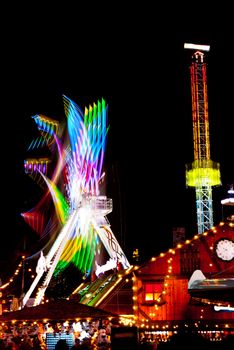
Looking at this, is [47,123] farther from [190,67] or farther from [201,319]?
[201,319]

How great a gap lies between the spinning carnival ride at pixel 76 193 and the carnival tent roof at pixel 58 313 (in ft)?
59.7

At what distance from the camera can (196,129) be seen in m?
50.6

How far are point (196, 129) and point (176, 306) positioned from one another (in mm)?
26751

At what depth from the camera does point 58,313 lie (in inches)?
755

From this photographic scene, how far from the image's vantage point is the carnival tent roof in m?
19.0

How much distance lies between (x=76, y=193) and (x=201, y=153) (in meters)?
13.8

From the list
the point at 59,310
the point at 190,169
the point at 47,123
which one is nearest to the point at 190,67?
the point at 190,169

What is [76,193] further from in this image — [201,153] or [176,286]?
[176,286]

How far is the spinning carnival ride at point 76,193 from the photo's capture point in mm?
40688

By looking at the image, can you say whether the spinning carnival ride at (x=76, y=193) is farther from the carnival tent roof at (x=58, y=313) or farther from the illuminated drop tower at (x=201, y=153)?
the carnival tent roof at (x=58, y=313)

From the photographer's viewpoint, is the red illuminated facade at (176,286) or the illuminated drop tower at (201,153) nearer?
the red illuminated facade at (176,286)

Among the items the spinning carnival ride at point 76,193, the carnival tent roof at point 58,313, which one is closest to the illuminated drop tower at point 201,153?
the spinning carnival ride at point 76,193

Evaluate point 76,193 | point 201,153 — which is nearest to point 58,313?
point 76,193

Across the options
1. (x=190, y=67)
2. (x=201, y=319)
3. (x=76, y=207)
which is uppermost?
(x=190, y=67)
